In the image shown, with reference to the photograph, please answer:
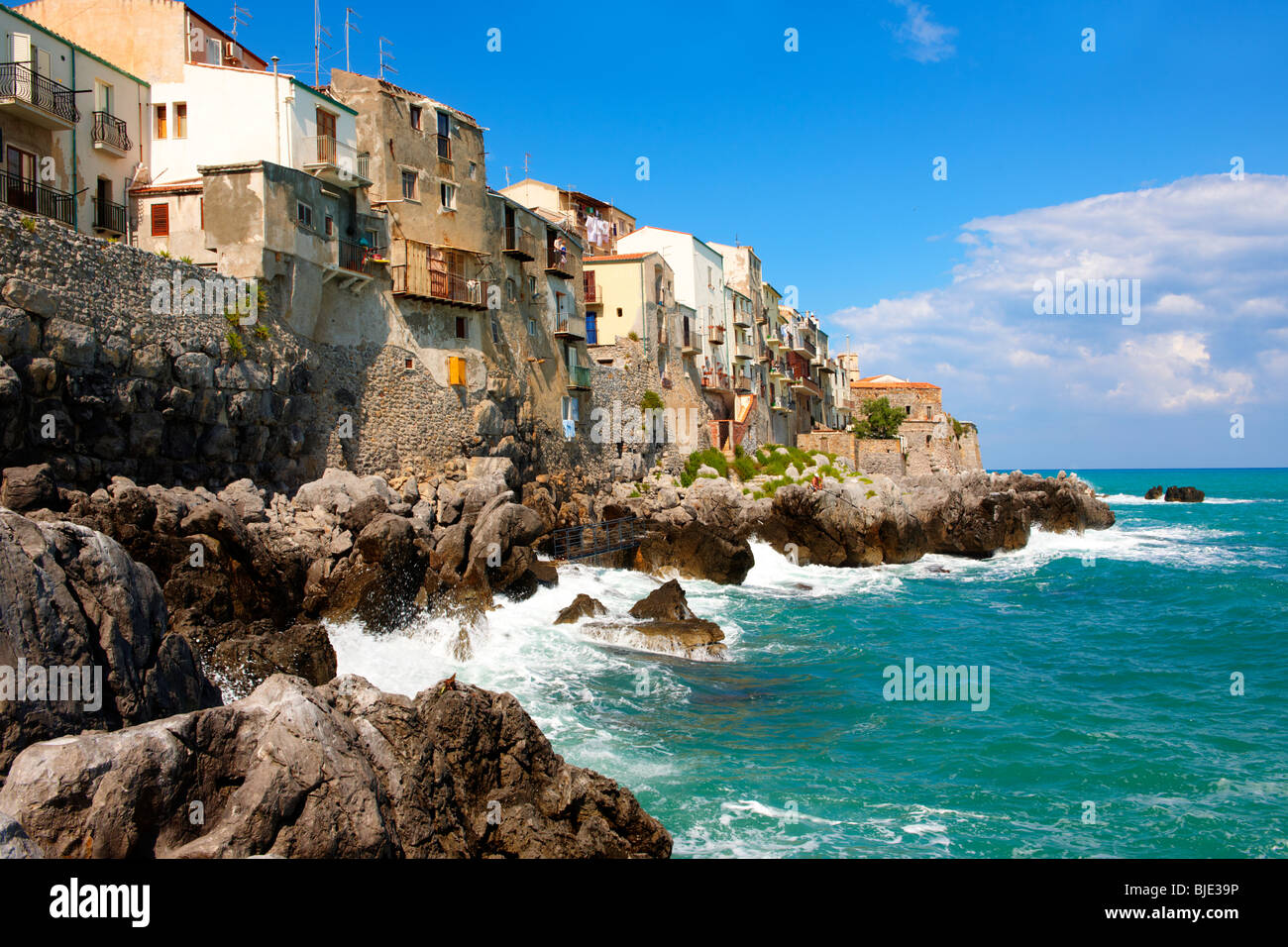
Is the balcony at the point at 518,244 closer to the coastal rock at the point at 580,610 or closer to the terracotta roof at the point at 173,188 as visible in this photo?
the terracotta roof at the point at 173,188

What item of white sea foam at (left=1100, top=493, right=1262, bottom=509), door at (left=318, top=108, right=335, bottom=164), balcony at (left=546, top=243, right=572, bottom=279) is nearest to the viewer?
door at (left=318, top=108, right=335, bottom=164)

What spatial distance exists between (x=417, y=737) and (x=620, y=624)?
1311 cm

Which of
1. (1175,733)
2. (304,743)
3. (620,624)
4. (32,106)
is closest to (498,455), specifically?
(620,624)

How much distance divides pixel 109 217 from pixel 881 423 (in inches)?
2274

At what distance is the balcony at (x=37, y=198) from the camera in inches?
917

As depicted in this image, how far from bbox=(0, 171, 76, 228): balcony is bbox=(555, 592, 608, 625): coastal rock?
1632 centimetres

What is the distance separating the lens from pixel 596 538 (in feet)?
118

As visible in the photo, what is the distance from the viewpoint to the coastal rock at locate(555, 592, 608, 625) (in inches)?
937

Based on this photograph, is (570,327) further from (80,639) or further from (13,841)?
(13,841)

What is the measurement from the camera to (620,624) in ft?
74.9

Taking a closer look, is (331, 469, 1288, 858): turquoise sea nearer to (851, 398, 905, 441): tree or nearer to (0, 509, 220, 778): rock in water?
(0, 509, 220, 778): rock in water

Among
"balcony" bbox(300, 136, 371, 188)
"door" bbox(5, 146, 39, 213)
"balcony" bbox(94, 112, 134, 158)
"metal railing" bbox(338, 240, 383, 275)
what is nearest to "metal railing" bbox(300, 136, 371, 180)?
"balcony" bbox(300, 136, 371, 188)

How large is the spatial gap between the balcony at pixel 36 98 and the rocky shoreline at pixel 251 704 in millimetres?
11053
